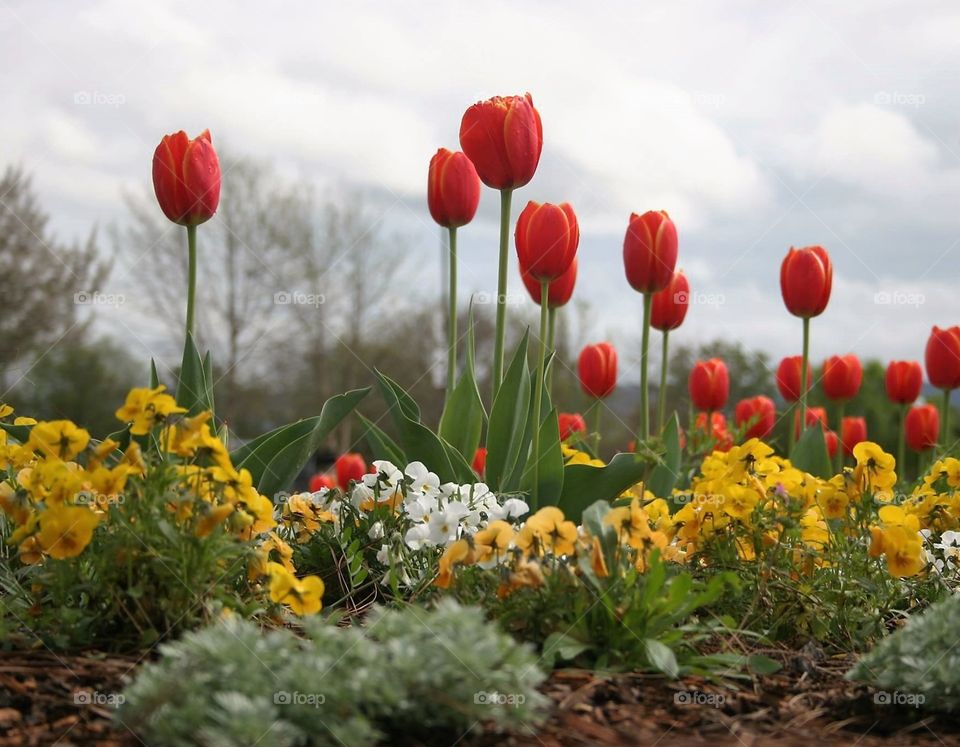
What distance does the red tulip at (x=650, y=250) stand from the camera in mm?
3418

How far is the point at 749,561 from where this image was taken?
2.66m

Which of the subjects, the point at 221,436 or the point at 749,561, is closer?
the point at 749,561

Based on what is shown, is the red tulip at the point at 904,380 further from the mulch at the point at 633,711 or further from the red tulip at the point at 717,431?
the mulch at the point at 633,711

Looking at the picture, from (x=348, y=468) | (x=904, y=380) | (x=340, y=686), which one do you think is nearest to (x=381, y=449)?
(x=340, y=686)

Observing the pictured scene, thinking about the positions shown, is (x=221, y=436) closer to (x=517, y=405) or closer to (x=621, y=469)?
(x=517, y=405)

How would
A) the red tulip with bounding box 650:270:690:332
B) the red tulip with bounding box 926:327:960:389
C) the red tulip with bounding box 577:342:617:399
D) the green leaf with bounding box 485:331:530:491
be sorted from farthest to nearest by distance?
the red tulip with bounding box 926:327:960:389 → the red tulip with bounding box 577:342:617:399 → the red tulip with bounding box 650:270:690:332 → the green leaf with bounding box 485:331:530:491

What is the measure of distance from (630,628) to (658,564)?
0.15 meters

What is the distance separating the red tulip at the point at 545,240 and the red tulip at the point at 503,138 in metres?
0.13

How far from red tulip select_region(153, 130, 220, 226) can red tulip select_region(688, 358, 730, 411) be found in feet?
9.62

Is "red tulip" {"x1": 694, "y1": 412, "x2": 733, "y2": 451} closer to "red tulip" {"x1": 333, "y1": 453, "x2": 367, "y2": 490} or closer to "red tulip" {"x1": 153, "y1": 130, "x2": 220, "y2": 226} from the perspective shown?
"red tulip" {"x1": 333, "y1": 453, "x2": 367, "y2": 490}

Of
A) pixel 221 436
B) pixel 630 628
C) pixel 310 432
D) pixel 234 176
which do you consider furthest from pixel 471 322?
pixel 234 176

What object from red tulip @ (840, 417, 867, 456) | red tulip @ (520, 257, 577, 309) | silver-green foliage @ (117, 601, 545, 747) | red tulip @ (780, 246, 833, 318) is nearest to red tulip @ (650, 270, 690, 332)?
red tulip @ (780, 246, 833, 318)

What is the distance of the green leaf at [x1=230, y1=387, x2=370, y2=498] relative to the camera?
2.94 metres

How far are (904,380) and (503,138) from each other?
3740 mm
